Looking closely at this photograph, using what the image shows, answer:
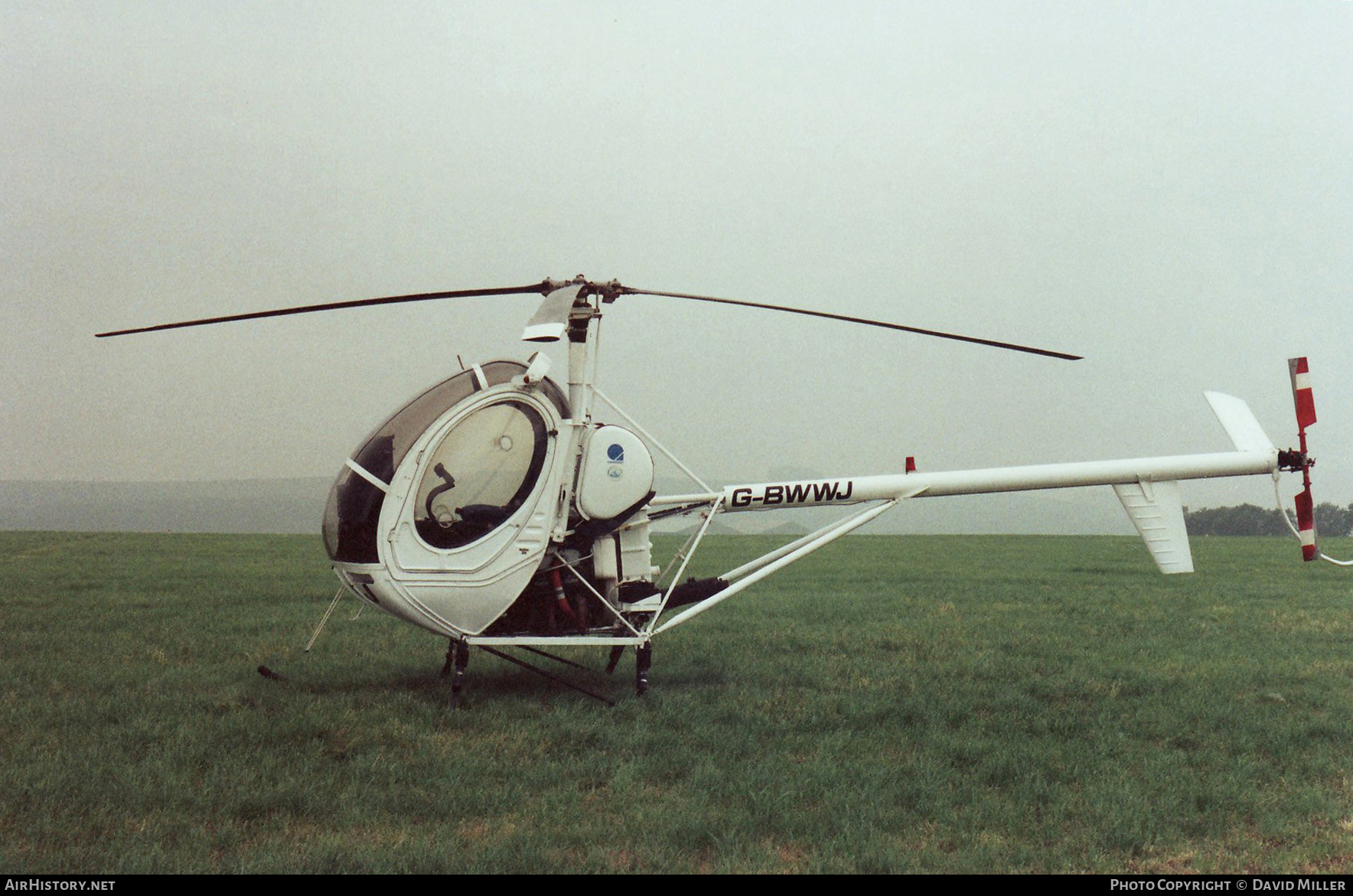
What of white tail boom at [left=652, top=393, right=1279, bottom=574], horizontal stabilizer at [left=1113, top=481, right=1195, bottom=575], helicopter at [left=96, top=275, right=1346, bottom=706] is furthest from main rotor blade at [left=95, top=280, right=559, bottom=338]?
horizontal stabilizer at [left=1113, top=481, right=1195, bottom=575]

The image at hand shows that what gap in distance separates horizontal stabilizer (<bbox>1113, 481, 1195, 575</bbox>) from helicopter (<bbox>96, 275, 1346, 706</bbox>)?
0.05ft

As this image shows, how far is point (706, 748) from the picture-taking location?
22.4 feet

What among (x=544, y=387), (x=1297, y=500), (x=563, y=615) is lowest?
(x=563, y=615)

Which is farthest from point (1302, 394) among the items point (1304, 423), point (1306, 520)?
point (1306, 520)

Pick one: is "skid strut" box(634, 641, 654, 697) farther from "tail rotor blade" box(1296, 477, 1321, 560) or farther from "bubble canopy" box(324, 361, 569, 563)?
"tail rotor blade" box(1296, 477, 1321, 560)

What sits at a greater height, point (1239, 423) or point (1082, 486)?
point (1239, 423)

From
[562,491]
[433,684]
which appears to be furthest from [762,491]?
[433,684]

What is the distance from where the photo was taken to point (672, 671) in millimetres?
9430

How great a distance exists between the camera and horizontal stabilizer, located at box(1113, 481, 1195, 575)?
8.88 meters

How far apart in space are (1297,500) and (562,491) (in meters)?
6.83

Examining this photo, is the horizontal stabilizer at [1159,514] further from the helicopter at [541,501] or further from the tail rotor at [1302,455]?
the tail rotor at [1302,455]

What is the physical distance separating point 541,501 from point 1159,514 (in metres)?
5.63

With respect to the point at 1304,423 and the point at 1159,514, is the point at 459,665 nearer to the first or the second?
the point at 1159,514
